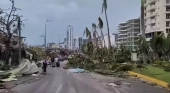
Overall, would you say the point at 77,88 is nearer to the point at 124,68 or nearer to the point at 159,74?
the point at 159,74

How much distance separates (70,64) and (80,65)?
16.1 feet

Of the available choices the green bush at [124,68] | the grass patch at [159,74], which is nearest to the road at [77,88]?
the grass patch at [159,74]

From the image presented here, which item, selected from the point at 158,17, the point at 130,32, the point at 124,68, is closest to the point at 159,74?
the point at 124,68

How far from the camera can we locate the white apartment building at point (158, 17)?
Answer: 109938 millimetres

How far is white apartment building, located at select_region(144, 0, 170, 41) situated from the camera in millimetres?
109938

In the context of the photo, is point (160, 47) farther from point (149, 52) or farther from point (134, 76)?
point (134, 76)

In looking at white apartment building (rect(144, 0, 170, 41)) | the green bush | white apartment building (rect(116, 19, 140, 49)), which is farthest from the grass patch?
white apartment building (rect(116, 19, 140, 49))

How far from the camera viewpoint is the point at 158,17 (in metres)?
113

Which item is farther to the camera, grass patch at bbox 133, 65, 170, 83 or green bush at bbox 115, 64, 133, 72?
green bush at bbox 115, 64, 133, 72

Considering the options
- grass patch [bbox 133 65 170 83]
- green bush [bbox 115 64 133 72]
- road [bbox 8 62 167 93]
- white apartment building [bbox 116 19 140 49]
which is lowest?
road [bbox 8 62 167 93]

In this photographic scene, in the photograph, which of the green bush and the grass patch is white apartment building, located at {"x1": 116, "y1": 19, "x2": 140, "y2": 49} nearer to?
the green bush

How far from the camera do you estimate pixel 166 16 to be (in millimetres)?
110875

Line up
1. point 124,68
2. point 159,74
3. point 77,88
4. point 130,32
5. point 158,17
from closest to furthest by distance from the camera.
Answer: point 77,88 → point 159,74 → point 124,68 → point 158,17 → point 130,32

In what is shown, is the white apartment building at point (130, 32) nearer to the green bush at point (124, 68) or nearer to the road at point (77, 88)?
the green bush at point (124, 68)
